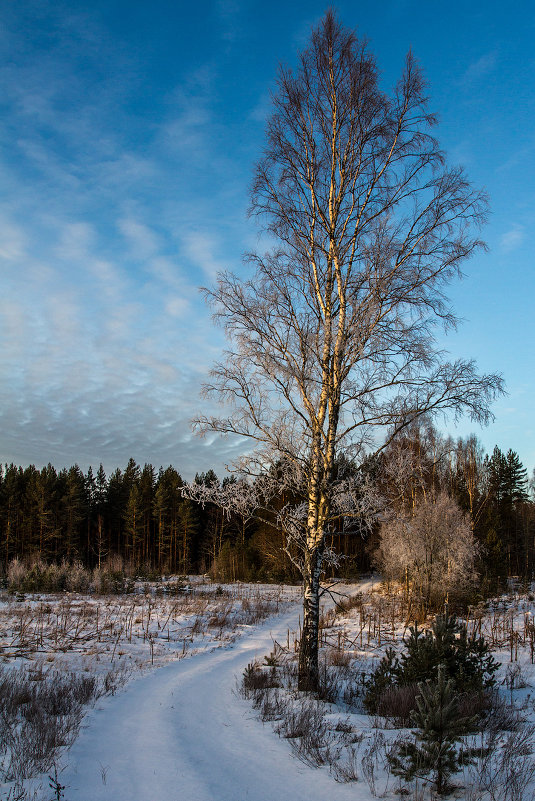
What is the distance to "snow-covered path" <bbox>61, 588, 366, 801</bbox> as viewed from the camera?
4.15 meters

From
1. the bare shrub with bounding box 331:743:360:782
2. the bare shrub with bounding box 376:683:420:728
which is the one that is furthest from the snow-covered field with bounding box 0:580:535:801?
the bare shrub with bounding box 376:683:420:728

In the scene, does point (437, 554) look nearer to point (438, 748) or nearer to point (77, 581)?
point (77, 581)

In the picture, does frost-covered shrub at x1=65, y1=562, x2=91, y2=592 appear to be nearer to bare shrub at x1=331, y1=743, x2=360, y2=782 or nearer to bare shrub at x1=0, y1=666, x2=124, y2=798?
bare shrub at x1=0, y1=666, x2=124, y2=798

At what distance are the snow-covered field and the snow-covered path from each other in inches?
0.6

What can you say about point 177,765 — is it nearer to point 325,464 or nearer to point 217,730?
point 217,730

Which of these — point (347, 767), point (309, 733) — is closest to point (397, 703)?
point (309, 733)

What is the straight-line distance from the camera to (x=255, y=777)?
453cm

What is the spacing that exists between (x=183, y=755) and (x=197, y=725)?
4.10ft

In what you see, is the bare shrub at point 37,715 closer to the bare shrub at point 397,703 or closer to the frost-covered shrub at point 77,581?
the bare shrub at point 397,703

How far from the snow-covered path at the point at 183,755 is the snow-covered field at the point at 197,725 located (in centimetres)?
1

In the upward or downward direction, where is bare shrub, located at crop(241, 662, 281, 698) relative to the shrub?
downward

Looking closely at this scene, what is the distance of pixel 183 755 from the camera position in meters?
5.03

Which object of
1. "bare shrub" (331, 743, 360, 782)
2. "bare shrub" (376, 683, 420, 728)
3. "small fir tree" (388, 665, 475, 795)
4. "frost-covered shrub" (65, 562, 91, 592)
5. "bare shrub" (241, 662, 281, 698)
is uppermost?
"small fir tree" (388, 665, 475, 795)

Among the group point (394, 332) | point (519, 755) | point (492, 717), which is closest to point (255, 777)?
point (519, 755)
